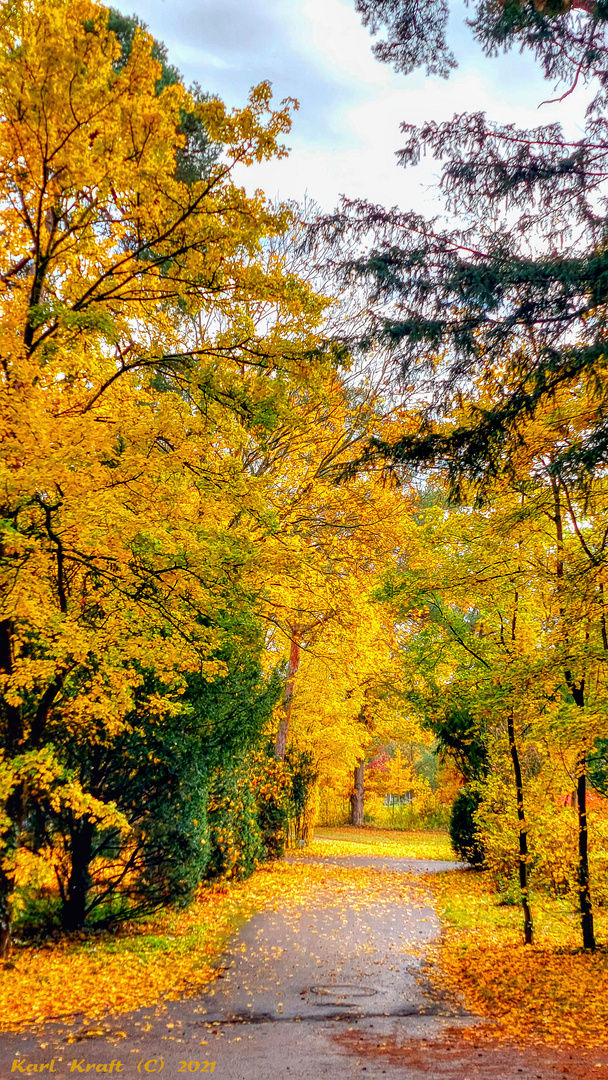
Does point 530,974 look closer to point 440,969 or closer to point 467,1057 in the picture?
point 440,969

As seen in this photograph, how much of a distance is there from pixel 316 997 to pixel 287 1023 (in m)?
0.87

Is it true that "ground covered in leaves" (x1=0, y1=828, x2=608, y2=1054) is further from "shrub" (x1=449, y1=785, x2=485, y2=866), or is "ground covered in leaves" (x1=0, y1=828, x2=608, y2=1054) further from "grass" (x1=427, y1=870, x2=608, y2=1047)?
"shrub" (x1=449, y1=785, x2=485, y2=866)

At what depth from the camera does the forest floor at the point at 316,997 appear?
470cm

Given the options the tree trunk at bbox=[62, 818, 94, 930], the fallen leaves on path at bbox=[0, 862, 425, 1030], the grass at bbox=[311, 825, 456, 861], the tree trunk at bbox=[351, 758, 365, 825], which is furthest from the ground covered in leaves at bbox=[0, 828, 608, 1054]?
the tree trunk at bbox=[351, 758, 365, 825]

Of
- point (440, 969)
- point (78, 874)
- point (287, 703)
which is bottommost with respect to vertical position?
point (440, 969)

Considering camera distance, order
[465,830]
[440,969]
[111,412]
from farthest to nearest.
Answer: [465,830], [440,969], [111,412]

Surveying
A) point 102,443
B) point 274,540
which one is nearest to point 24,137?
point 102,443

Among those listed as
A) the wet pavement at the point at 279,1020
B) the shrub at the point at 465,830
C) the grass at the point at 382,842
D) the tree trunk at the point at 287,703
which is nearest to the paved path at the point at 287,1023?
the wet pavement at the point at 279,1020

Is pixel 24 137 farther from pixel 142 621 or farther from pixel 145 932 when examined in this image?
pixel 145 932

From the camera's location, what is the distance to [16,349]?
5.59 metres

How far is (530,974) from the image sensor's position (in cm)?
679

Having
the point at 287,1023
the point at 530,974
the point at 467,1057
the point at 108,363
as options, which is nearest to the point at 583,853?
the point at 530,974

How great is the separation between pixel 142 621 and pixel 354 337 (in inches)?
125

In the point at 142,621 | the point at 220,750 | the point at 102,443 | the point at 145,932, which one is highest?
the point at 102,443
